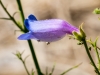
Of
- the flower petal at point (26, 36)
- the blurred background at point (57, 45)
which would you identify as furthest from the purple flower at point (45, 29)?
the blurred background at point (57, 45)

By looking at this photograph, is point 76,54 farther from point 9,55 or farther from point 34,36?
point 34,36

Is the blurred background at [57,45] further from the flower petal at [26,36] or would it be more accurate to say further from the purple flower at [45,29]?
the flower petal at [26,36]

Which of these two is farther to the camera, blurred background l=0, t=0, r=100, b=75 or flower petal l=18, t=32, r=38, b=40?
blurred background l=0, t=0, r=100, b=75

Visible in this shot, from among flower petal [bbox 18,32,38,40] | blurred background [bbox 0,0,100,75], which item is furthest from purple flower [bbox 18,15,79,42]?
blurred background [bbox 0,0,100,75]

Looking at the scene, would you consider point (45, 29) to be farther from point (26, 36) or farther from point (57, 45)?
point (57, 45)

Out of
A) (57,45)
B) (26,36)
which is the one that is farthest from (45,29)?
(57,45)

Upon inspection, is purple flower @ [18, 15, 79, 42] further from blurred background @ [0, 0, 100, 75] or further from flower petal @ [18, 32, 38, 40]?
blurred background @ [0, 0, 100, 75]

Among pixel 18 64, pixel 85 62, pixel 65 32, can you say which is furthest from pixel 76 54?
pixel 65 32
